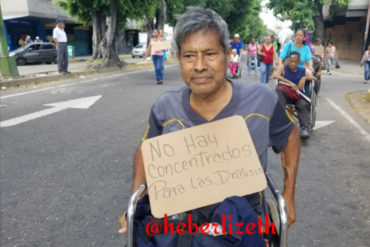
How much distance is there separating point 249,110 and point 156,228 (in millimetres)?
718

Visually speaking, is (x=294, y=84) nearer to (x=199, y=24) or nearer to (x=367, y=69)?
(x=199, y=24)

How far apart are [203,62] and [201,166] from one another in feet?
1.69

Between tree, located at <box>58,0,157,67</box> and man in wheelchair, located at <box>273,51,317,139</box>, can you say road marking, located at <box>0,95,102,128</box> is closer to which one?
man in wheelchair, located at <box>273,51,317,139</box>

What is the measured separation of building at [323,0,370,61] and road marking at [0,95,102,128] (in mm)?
22115

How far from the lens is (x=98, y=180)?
3.43 m

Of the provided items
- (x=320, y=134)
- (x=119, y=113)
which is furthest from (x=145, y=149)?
(x=119, y=113)

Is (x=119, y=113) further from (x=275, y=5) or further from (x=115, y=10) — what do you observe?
(x=275, y=5)

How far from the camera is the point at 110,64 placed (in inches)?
661

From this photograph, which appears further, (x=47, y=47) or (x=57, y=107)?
(x=47, y=47)

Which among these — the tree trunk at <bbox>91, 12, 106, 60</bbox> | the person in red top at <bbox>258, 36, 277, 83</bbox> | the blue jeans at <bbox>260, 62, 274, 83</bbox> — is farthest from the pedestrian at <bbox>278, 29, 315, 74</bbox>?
the tree trunk at <bbox>91, 12, 106, 60</bbox>

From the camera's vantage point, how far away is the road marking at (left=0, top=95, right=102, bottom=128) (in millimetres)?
5580

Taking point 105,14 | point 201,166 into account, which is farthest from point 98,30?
point 201,166

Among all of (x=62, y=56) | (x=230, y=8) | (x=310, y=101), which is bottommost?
Result: (x=310, y=101)

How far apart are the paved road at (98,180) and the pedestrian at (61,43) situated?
6.18 m
